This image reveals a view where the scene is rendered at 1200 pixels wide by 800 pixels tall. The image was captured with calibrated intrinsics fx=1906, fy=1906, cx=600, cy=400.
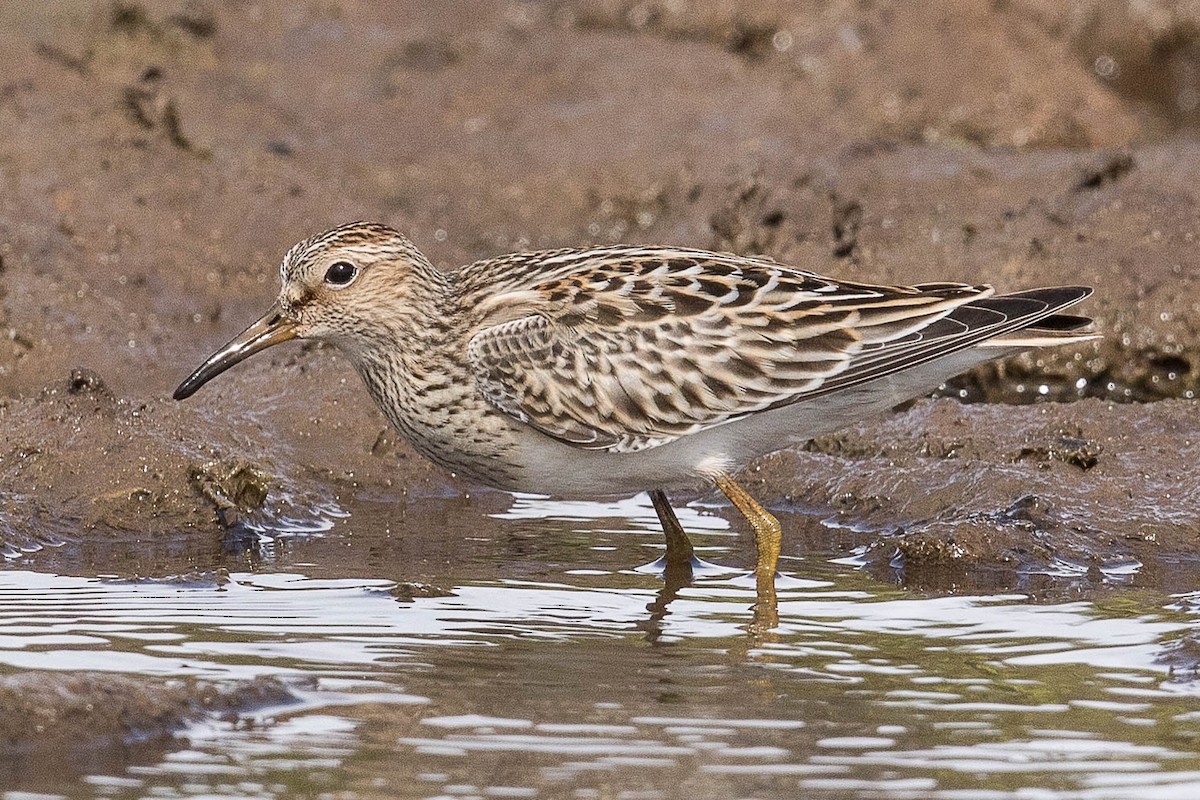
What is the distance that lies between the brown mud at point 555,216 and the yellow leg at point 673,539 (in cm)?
70

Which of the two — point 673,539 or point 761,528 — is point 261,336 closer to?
point 673,539

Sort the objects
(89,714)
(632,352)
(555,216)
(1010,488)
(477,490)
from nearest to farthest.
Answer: (89,714) < (632,352) < (1010,488) < (477,490) < (555,216)

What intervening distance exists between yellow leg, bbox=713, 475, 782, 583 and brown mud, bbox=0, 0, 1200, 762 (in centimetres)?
63

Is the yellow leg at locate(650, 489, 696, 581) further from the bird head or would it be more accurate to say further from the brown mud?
the bird head

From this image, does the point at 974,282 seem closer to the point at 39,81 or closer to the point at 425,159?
the point at 425,159

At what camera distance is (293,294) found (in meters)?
9.05

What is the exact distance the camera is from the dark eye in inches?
358

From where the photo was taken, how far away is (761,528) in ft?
29.3

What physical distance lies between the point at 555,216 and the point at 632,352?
5.48m

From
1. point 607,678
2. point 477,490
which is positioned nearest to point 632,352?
point 477,490

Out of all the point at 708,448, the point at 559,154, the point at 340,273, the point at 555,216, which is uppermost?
the point at 559,154

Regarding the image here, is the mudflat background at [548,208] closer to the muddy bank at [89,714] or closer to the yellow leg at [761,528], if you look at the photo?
the yellow leg at [761,528]

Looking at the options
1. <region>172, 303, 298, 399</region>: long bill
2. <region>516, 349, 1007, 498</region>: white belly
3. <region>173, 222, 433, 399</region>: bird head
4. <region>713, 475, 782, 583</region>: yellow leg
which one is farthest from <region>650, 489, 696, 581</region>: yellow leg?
<region>172, 303, 298, 399</region>: long bill

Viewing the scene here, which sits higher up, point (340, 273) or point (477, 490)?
point (340, 273)
